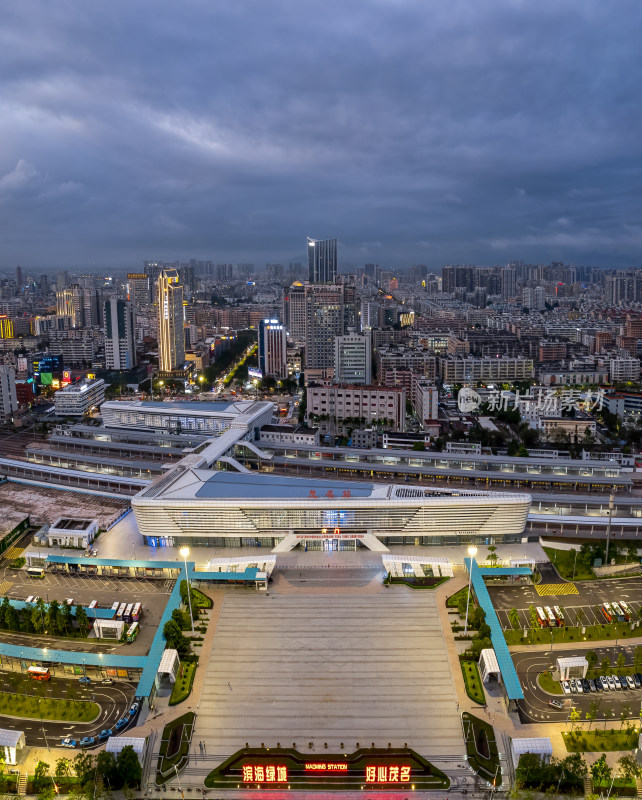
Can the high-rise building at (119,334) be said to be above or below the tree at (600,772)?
above

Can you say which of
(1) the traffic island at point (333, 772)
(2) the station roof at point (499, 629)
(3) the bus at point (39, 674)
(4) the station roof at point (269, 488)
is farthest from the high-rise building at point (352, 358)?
(1) the traffic island at point (333, 772)

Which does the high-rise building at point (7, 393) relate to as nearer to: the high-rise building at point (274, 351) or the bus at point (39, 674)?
the high-rise building at point (274, 351)

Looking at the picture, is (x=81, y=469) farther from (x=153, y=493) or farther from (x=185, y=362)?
(x=185, y=362)

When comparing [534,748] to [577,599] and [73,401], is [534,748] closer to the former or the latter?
[577,599]

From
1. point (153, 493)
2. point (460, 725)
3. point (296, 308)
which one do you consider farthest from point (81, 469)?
point (296, 308)

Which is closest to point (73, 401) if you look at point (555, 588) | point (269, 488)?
point (269, 488)

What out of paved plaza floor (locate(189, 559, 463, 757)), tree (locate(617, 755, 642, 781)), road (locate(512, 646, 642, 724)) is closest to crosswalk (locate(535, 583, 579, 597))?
road (locate(512, 646, 642, 724))

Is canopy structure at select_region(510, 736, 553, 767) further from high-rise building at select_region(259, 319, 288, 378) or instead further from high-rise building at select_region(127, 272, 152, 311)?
high-rise building at select_region(127, 272, 152, 311)
